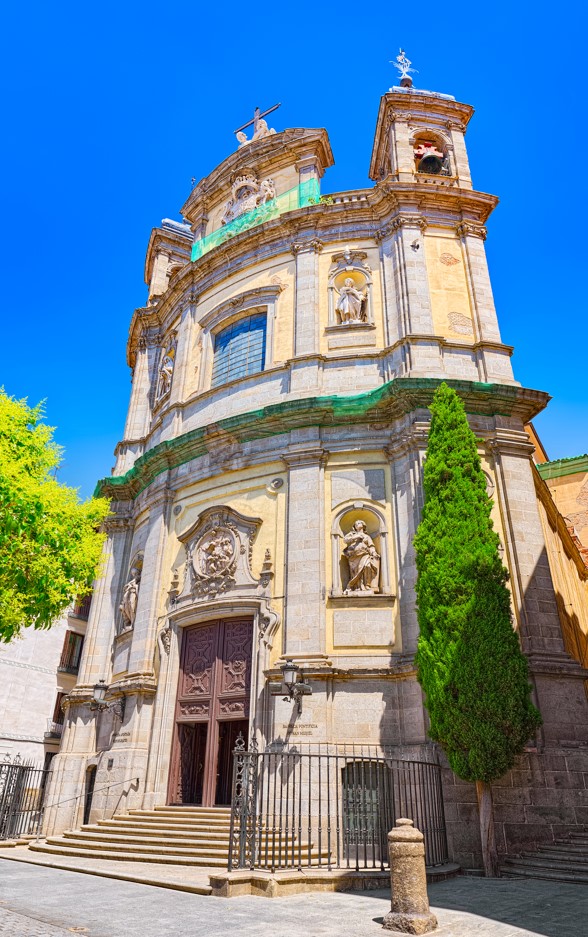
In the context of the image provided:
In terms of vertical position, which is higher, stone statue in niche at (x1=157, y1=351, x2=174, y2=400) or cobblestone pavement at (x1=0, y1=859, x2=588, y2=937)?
stone statue in niche at (x1=157, y1=351, x2=174, y2=400)

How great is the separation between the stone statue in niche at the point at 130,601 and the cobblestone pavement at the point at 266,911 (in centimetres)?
885

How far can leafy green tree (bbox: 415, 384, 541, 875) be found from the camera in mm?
10016

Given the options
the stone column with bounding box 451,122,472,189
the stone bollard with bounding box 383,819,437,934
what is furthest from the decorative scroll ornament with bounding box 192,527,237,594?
the stone column with bounding box 451,122,472,189

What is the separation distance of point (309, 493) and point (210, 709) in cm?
531

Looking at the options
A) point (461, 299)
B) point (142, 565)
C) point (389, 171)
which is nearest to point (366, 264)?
point (461, 299)

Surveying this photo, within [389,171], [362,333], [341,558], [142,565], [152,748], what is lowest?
[152,748]

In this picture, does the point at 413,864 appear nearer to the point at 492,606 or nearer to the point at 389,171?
the point at 492,606

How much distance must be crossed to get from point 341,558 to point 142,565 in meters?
A: 6.53

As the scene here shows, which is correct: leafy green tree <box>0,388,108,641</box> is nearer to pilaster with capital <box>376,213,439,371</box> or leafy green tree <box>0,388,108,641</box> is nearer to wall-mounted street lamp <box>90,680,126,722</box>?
wall-mounted street lamp <box>90,680,126,722</box>

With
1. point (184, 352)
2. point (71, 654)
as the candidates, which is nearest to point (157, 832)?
point (184, 352)

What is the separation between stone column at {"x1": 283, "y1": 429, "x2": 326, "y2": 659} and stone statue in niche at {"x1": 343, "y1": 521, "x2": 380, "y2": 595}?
598mm

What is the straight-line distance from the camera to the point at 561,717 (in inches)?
471

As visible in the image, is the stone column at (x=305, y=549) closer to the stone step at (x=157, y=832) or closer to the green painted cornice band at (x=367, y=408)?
the green painted cornice band at (x=367, y=408)

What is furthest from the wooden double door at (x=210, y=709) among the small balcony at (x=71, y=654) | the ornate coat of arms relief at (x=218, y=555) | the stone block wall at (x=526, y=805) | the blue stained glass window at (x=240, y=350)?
the small balcony at (x=71, y=654)
